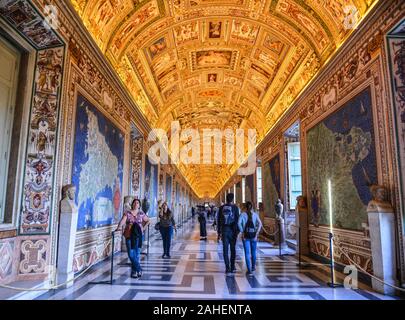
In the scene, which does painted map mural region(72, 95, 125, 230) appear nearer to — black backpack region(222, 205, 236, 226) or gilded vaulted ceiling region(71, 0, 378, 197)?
gilded vaulted ceiling region(71, 0, 378, 197)

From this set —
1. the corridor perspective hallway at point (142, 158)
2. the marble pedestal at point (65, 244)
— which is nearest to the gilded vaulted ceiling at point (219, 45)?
the corridor perspective hallway at point (142, 158)

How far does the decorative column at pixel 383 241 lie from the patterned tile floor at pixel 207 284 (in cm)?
37

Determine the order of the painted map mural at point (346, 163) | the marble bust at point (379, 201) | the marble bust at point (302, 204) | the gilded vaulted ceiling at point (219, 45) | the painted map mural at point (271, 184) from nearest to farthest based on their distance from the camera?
the marble bust at point (379, 201) < the painted map mural at point (346, 163) < the gilded vaulted ceiling at point (219, 45) < the marble bust at point (302, 204) < the painted map mural at point (271, 184)

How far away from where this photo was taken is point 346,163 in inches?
307

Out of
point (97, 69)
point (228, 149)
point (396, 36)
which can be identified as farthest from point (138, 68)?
point (228, 149)

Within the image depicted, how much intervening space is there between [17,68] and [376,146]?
24.9ft

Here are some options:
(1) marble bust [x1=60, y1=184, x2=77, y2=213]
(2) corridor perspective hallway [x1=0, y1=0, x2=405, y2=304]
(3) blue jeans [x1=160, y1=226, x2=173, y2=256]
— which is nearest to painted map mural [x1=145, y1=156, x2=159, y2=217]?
(2) corridor perspective hallway [x1=0, y1=0, x2=405, y2=304]

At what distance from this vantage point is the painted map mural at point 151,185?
1538cm

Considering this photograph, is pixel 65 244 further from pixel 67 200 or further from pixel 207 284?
pixel 207 284

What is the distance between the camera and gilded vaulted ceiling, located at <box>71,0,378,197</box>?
8.75 m

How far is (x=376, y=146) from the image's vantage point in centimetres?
645

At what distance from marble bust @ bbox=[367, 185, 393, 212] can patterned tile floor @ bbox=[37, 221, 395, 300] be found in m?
1.59

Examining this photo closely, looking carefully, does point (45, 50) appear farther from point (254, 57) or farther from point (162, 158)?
point (162, 158)

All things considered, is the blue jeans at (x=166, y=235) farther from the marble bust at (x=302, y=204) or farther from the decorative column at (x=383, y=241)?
the decorative column at (x=383, y=241)
